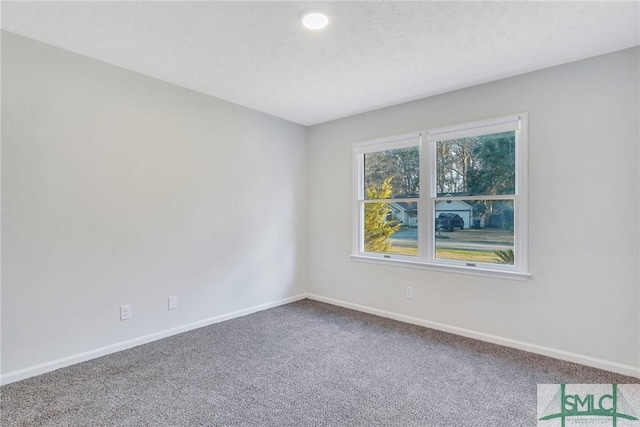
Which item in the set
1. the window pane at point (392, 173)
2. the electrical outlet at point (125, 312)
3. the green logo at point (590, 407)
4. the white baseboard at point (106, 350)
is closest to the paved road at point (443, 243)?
the window pane at point (392, 173)

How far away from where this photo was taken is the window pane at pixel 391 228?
3650 mm

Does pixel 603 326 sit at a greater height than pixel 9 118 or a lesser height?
lesser

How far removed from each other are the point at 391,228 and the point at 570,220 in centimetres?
171

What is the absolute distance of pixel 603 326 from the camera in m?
2.49

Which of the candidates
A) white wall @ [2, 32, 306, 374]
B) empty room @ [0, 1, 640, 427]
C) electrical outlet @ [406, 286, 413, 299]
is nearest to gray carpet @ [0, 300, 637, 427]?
empty room @ [0, 1, 640, 427]

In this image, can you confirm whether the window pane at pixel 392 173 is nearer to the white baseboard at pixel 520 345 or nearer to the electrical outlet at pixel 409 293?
the electrical outlet at pixel 409 293

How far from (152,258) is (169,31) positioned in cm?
192

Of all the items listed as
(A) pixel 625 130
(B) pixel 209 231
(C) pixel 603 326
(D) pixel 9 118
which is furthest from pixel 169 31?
(C) pixel 603 326

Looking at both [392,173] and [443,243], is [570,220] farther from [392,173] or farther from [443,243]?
[392,173]

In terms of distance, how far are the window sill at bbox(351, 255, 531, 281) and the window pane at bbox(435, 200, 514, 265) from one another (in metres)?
0.11

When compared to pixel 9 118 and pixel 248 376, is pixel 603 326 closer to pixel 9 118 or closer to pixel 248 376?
pixel 248 376

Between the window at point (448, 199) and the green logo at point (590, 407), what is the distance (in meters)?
1.00

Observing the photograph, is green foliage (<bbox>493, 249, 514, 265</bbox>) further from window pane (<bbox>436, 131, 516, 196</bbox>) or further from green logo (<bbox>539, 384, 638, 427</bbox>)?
green logo (<bbox>539, 384, 638, 427</bbox>)

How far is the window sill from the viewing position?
2887 mm
